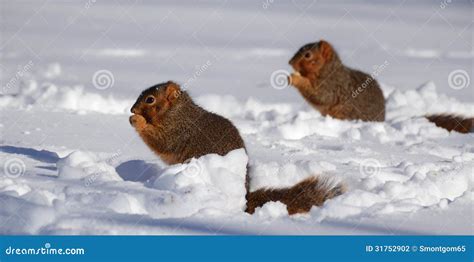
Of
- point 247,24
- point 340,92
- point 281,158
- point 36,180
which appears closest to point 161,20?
point 247,24

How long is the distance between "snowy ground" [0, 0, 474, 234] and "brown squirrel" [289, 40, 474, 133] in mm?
269

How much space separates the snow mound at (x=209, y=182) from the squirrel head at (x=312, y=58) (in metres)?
3.40

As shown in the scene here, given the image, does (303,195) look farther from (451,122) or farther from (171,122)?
(451,122)

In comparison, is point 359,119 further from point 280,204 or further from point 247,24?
point 247,24

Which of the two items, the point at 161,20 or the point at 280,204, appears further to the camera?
the point at 161,20

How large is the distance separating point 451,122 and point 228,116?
7.23 ft

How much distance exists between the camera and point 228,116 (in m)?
8.43

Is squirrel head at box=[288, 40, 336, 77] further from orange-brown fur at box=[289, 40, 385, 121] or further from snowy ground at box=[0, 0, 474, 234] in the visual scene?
snowy ground at box=[0, 0, 474, 234]

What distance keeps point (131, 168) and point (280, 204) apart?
152 centimetres

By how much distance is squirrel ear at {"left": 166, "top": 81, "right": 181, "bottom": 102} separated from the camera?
5473 mm

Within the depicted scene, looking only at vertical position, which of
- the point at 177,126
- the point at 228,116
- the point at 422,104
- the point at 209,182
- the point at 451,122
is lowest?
the point at 209,182

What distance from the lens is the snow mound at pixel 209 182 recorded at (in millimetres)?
4156

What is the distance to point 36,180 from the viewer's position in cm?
486

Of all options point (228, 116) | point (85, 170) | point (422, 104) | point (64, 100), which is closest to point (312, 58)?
point (228, 116)
